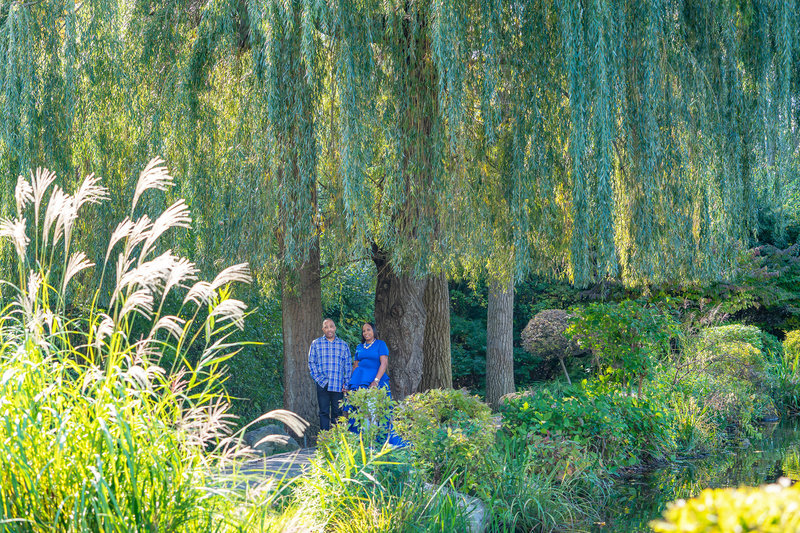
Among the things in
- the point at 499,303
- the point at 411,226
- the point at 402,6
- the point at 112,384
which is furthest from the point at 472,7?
the point at 499,303

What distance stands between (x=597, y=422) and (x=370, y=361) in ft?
7.10

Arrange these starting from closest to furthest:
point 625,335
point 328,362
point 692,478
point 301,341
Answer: point 328,362
point 692,478
point 301,341
point 625,335

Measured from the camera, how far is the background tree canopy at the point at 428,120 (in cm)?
528

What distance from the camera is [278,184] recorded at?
5.78 meters

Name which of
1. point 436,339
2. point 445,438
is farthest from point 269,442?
point 436,339

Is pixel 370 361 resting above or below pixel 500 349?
above

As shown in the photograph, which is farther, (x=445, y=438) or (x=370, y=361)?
(x=370, y=361)

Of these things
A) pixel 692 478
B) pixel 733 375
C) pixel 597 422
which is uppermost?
pixel 597 422

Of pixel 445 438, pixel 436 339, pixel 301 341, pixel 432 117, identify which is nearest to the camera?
pixel 445 438

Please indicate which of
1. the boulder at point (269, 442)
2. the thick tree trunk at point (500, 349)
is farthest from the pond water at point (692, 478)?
the thick tree trunk at point (500, 349)

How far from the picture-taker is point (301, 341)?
7633mm

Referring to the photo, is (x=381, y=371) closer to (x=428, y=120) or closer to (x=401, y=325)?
(x=401, y=325)

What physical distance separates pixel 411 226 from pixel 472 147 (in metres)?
0.79

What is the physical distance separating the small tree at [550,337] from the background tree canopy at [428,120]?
604cm
